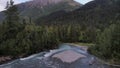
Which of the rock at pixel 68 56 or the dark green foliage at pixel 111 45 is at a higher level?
the dark green foliage at pixel 111 45

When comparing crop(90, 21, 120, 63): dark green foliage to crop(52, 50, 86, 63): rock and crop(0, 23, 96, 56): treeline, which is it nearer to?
crop(52, 50, 86, 63): rock

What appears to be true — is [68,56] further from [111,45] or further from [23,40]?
[23,40]

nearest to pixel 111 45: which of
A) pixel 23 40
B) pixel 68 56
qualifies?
pixel 68 56

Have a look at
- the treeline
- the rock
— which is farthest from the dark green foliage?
the treeline

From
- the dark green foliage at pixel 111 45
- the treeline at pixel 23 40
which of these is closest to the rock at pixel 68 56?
the dark green foliage at pixel 111 45

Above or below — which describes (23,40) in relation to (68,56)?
above

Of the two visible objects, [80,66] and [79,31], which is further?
[79,31]

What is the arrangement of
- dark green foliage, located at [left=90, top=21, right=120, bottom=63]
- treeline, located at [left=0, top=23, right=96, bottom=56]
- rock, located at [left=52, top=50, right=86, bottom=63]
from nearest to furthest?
rock, located at [left=52, top=50, right=86, bottom=63]
dark green foliage, located at [left=90, top=21, right=120, bottom=63]
treeline, located at [left=0, top=23, right=96, bottom=56]

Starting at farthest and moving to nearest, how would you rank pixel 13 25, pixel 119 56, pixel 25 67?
pixel 13 25 → pixel 119 56 → pixel 25 67

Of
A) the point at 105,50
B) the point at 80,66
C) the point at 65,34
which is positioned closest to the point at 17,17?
the point at 65,34

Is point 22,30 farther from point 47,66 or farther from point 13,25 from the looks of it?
point 47,66

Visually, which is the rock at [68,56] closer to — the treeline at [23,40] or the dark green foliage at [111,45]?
the dark green foliage at [111,45]
